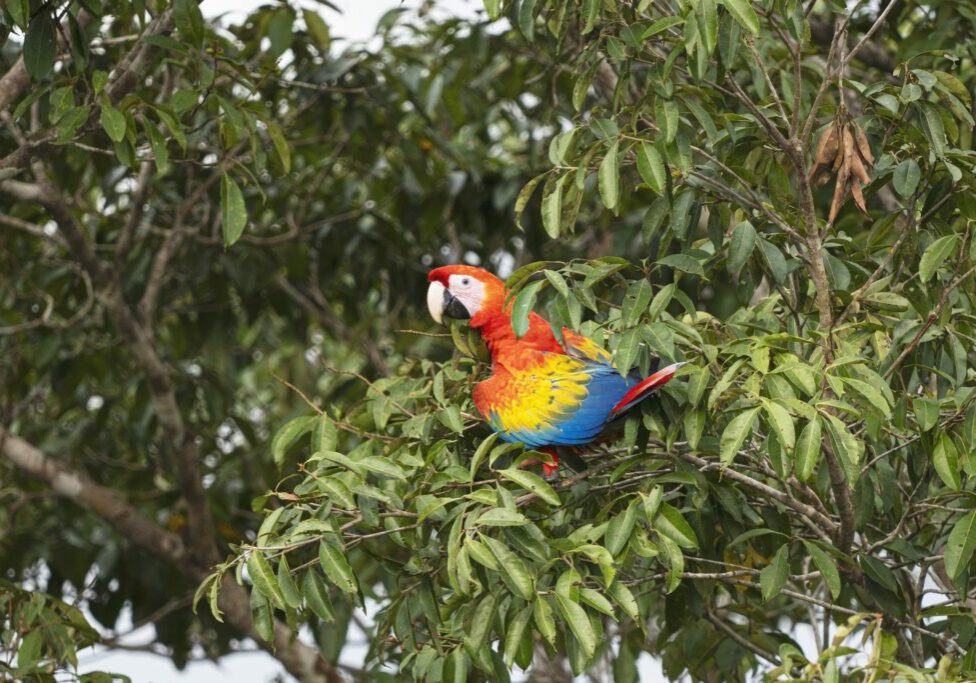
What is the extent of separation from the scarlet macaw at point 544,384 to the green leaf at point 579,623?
425 mm

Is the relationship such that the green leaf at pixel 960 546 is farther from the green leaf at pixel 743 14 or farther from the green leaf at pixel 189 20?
the green leaf at pixel 189 20

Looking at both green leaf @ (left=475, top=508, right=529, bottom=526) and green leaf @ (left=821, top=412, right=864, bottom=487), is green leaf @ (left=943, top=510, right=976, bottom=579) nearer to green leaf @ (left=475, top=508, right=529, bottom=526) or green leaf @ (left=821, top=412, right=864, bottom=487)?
green leaf @ (left=821, top=412, right=864, bottom=487)

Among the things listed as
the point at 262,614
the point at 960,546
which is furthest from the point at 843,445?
the point at 262,614

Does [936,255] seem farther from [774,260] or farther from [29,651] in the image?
[29,651]

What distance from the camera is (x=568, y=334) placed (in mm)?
2494

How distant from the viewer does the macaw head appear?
2.61 metres

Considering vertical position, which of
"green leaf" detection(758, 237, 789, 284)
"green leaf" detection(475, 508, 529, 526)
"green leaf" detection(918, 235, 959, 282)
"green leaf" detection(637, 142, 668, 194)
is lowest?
"green leaf" detection(475, 508, 529, 526)

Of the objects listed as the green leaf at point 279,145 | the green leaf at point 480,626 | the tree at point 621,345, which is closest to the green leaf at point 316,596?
the tree at point 621,345

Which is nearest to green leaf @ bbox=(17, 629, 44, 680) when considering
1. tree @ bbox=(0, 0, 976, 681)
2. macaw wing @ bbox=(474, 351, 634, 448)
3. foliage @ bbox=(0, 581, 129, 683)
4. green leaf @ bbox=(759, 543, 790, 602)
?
foliage @ bbox=(0, 581, 129, 683)

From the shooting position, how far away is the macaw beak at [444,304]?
8.63ft

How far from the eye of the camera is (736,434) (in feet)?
6.68

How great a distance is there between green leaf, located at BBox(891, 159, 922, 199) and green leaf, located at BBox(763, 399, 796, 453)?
0.53m

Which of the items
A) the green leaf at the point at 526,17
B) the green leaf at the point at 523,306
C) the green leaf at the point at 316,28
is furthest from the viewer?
the green leaf at the point at 316,28

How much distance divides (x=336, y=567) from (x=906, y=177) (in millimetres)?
1199
